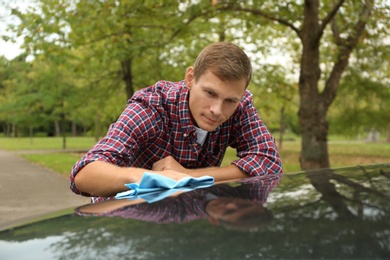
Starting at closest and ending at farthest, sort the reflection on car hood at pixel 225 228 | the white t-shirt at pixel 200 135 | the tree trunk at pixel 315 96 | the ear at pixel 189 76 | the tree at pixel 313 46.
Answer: the reflection on car hood at pixel 225 228, the ear at pixel 189 76, the white t-shirt at pixel 200 135, the tree at pixel 313 46, the tree trunk at pixel 315 96

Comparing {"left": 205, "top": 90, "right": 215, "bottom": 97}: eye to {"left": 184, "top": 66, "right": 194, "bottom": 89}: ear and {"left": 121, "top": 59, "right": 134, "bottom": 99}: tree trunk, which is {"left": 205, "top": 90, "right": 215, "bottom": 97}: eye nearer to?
{"left": 184, "top": 66, "right": 194, "bottom": 89}: ear

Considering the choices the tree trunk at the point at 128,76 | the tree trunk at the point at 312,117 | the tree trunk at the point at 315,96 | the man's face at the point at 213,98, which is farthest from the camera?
the tree trunk at the point at 128,76

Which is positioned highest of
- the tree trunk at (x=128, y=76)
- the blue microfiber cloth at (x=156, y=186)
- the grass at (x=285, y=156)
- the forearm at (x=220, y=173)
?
the tree trunk at (x=128, y=76)

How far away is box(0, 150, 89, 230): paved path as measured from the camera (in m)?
7.20

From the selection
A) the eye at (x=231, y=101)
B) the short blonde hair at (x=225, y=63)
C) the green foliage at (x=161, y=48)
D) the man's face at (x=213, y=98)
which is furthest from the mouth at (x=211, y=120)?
the green foliage at (x=161, y=48)

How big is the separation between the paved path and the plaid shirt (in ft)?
8.95

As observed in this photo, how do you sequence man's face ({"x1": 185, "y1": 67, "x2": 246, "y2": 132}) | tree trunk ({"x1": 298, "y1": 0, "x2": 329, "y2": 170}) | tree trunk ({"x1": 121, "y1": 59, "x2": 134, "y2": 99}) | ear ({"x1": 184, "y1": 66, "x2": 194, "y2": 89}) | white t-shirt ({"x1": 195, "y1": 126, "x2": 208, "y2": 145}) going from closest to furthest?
man's face ({"x1": 185, "y1": 67, "x2": 246, "y2": 132}) < ear ({"x1": 184, "y1": 66, "x2": 194, "y2": 89}) < white t-shirt ({"x1": 195, "y1": 126, "x2": 208, "y2": 145}) < tree trunk ({"x1": 298, "y1": 0, "x2": 329, "y2": 170}) < tree trunk ({"x1": 121, "y1": 59, "x2": 134, "y2": 99})

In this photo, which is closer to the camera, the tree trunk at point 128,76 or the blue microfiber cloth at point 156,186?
the blue microfiber cloth at point 156,186

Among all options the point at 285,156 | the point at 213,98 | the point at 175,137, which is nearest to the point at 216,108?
the point at 213,98

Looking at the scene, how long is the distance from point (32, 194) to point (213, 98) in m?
7.41

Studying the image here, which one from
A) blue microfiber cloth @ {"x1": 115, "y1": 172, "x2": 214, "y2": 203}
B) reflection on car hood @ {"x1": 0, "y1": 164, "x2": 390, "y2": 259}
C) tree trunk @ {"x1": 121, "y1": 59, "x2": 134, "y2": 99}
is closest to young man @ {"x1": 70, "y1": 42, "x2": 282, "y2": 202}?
blue microfiber cloth @ {"x1": 115, "y1": 172, "x2": 214, "y2": 203}

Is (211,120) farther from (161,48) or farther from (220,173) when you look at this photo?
(161,48)

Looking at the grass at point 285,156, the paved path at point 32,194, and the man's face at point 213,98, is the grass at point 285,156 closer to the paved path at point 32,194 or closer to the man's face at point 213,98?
the paved path at point 32,194

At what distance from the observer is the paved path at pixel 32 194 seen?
7203 millimetres
